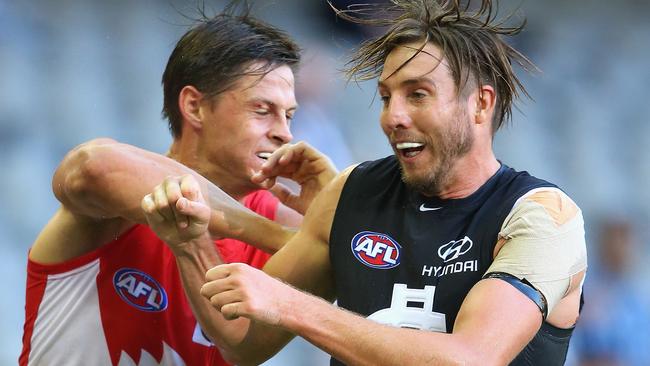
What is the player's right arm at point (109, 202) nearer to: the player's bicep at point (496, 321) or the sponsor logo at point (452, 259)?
→ the sponsor logo at point (452, 259)

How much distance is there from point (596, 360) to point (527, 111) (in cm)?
283

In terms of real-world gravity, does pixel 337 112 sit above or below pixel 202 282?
below

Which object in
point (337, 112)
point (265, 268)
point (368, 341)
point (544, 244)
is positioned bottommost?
point (337, 112)

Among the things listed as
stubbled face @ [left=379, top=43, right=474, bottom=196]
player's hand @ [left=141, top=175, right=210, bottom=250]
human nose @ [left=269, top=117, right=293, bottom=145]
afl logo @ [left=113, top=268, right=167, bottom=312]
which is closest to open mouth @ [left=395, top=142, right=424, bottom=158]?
stubbled face @ [left=379, top=43, right=474, bottom=196]

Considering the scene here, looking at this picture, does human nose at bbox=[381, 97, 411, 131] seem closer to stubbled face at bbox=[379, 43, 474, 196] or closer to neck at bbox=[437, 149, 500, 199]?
stubbled face at bbox=[379, 43, 474, 196]

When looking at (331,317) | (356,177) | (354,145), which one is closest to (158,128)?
(354,145)

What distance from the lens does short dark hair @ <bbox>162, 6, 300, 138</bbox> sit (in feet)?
16.0

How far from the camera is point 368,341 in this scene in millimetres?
3107

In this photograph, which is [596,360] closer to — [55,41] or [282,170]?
[282,170]

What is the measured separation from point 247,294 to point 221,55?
2103mm

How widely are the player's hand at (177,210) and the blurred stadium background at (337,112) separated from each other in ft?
10.9

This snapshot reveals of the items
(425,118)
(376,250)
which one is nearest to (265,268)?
(376,250)

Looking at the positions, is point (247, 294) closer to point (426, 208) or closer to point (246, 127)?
point (426, 208)

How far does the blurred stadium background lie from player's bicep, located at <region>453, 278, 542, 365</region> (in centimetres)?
369
